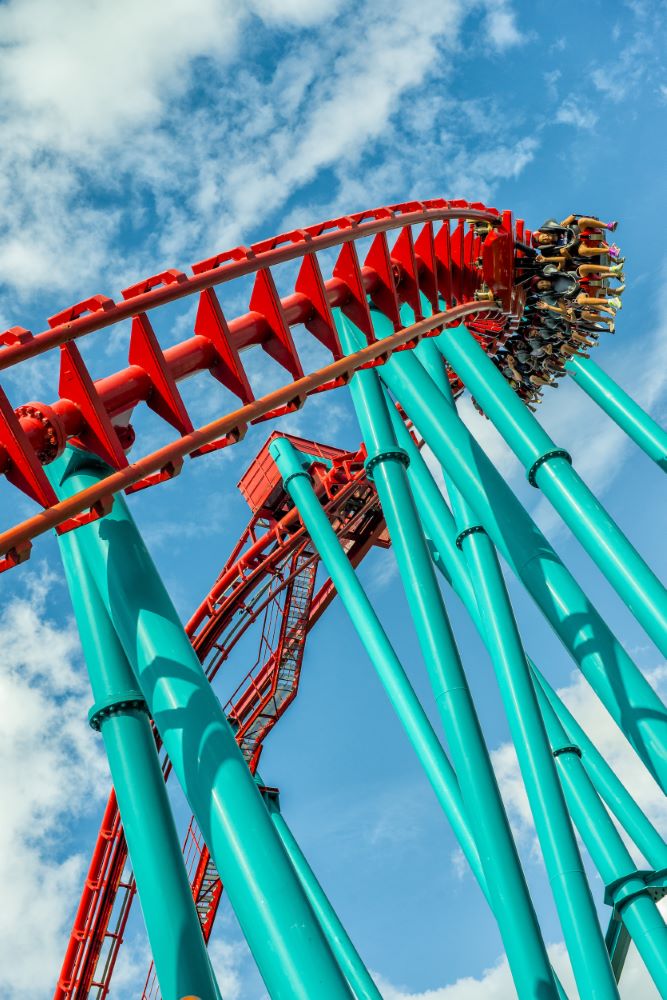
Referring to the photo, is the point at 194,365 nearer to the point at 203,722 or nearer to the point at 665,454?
the point at 203,722

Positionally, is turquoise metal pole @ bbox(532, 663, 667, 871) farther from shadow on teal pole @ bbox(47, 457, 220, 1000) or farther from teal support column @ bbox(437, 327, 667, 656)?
shadow on teal pole @ bbox(47, 457, 220, 1000)

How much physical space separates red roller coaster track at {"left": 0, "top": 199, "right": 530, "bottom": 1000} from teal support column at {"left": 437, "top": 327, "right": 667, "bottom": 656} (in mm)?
447

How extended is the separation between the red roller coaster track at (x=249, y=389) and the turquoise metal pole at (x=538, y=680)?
1.18 metres

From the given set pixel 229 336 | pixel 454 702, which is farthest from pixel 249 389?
pixel 454 702

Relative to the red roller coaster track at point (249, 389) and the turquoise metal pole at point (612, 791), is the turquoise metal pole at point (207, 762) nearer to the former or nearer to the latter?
the red roller coaster track at point (249, 389)

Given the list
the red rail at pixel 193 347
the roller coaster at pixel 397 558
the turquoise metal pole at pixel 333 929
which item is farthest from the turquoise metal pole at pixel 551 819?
the red rail at pixel 193 347

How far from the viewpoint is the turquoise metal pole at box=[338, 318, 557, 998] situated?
5402mm

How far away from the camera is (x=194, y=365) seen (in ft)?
18.4

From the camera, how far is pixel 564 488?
671 cm

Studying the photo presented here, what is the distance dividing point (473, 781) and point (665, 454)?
4.38 meters

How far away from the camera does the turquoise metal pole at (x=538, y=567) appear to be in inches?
242

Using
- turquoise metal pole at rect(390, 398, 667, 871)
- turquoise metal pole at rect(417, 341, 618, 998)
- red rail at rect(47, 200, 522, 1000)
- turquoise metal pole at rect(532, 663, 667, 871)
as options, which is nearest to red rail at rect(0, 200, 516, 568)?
red rail at rect(47, 200, 522, 1000)

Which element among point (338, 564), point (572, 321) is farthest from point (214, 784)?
point (572, 321)

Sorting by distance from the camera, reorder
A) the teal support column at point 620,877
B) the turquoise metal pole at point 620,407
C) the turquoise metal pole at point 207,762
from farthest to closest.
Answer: the turquoise metal pole at point 620,407, the teal support column at point 620,877, the turquoise metal pole at point 207,762
